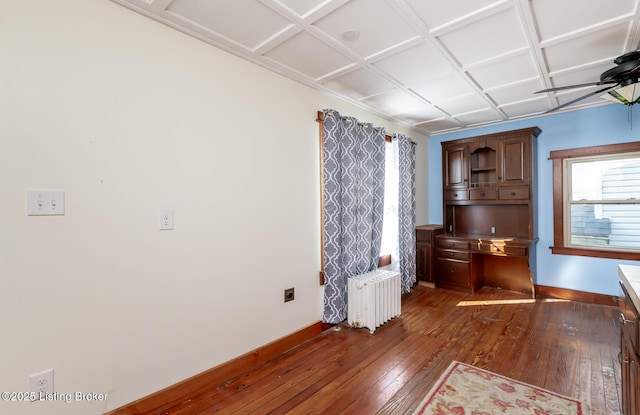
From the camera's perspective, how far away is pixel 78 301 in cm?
155

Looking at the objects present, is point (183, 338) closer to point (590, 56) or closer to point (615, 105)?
point (590, 56)

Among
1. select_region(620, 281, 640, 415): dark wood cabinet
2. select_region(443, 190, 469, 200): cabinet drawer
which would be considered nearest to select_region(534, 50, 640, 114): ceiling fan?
select_region(620, 281, 640, 415): dark wood cabinet

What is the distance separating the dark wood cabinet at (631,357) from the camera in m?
1.12

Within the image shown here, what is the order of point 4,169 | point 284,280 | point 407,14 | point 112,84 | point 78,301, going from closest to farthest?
point 4,169, point 78,301, point 112,84, point 407,14, point 284,280

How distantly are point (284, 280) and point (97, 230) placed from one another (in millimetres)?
1459

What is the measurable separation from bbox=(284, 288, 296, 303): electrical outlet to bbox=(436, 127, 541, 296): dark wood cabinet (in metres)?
2.59

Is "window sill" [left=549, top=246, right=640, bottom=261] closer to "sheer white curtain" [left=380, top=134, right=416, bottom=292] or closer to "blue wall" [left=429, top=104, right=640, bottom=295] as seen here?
"blue wall" [left=429, top=104, right=640, bottom=295]

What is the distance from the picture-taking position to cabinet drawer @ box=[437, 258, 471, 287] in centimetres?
404

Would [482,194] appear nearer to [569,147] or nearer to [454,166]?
[454,166]

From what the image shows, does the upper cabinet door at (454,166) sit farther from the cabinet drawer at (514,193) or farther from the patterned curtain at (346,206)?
the patterned curtain at (346,206)

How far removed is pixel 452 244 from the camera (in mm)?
4145

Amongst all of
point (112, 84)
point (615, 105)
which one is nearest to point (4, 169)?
point (112, 84)

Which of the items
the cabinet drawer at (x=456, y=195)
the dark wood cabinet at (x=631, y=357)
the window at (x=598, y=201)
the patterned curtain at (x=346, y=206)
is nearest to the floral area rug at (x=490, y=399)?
the dark wood cabinet at (x=631, y=357)

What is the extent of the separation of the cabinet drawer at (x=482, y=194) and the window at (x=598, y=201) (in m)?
0.72
